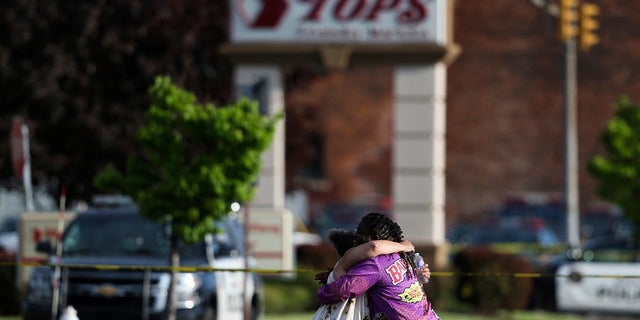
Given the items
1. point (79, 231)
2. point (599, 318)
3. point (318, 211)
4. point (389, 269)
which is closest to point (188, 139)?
point (79, 231)

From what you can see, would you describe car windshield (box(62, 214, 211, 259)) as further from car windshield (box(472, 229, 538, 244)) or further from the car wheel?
car windshield (box(472, 229, 538, 244))

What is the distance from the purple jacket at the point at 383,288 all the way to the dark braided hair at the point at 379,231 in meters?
0.08

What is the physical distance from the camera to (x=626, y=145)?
87.7 feet

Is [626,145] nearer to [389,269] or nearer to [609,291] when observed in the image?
[609,291]

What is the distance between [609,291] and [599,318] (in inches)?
35.5

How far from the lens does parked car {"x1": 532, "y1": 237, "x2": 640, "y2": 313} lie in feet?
79.9

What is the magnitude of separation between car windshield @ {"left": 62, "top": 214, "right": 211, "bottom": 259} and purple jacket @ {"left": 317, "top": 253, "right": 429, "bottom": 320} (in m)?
7.74

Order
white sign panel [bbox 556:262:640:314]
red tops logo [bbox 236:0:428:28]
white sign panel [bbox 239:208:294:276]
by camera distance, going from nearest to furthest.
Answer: white sign panel [bbox 239:208:294:276], white sign panel [bbox 556:262:640:314], red tops logo [bbox 236:0:428:28]

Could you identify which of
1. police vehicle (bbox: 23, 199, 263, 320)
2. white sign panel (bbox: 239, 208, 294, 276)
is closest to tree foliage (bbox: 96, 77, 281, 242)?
police vehicle (bbox: 23, 199, 263, 320)

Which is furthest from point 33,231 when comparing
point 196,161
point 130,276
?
point 196,161

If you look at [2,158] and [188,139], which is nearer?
[188,139]

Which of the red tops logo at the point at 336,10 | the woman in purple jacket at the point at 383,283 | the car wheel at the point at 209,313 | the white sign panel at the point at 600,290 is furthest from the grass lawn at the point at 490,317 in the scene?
the woman in purple jacket at the point at 383,283

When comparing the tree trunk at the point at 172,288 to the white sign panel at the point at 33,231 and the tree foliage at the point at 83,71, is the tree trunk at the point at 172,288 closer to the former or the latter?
the white sign panel at the point at 33,231

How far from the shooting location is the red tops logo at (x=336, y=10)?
24.5 metres
